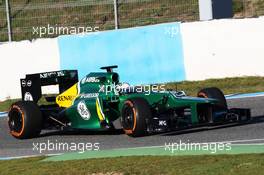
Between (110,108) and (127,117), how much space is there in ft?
2.49

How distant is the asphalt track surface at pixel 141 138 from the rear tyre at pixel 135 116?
0.15 meters

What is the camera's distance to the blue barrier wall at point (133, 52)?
17.9 m

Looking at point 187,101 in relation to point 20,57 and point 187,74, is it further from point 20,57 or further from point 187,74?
point 20,57

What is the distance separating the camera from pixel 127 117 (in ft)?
37.6

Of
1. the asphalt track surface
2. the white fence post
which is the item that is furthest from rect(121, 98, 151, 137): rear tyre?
the white fence post

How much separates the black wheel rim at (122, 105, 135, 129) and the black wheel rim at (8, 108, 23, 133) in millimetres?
1993

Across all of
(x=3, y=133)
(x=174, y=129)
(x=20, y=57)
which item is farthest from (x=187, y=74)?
(x=174, y=129)

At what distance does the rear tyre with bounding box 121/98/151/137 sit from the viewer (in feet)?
36.5

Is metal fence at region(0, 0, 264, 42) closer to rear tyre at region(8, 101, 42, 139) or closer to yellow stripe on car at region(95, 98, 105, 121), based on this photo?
rear tyre at region(8, 101, 42, 139)

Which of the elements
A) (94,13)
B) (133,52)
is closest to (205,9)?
(133,52)

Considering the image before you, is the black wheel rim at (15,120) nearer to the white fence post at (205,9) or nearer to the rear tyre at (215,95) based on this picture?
the rear tyre at (215,95)

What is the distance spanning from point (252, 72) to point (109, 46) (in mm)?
3337

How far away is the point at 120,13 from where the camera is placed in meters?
19.5

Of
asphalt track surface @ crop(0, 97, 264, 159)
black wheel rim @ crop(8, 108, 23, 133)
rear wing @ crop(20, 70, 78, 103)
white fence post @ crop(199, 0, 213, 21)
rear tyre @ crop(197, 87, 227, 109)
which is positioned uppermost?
white fence post @ crop(199, 0, 213, 21)
